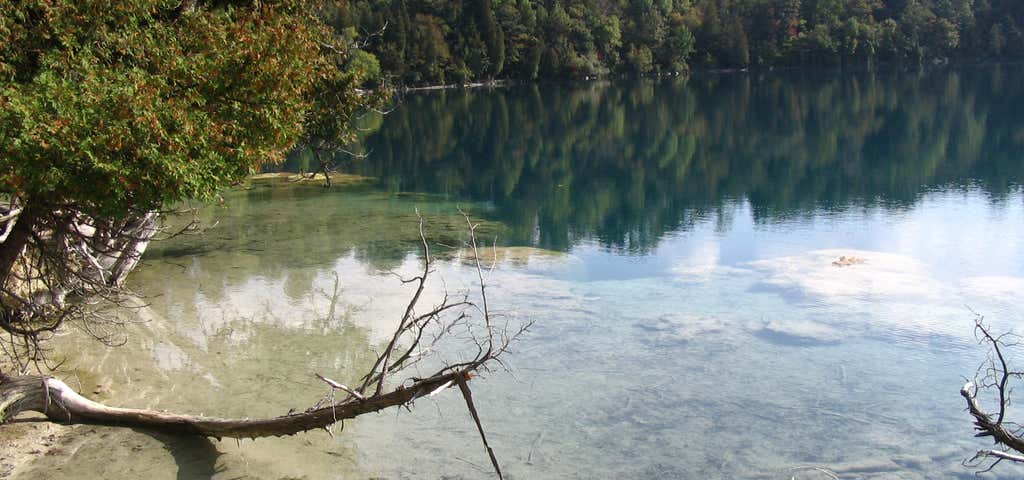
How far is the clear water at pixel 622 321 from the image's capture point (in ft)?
30.2

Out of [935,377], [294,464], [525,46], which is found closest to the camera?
[294,464]

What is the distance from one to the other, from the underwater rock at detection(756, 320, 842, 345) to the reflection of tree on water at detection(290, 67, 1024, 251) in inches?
233

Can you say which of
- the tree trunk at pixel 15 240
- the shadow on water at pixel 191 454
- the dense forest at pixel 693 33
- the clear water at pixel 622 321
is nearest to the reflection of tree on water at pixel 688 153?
the clear water at pixel 622 321

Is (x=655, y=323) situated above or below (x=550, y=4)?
below

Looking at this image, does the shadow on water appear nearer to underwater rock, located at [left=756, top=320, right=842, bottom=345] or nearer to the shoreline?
underwater rock, located at [left=756, top=320, right=842, bottom=345]

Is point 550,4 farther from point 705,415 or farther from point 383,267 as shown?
point 705,415

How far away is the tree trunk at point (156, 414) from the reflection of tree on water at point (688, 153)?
1117cm

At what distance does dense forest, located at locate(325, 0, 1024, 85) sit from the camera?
85.1 meters

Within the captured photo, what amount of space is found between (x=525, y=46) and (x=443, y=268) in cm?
7503

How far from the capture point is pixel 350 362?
39.0 ft

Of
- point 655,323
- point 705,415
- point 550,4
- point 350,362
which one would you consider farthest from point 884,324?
point 550,4

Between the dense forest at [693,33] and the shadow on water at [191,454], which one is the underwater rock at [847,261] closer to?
the shadow on water at [191,454]

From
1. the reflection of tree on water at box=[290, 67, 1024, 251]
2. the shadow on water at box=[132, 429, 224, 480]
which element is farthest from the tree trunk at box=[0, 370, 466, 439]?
the reflection of tree on water at box=[290, 67, 1024, 251]

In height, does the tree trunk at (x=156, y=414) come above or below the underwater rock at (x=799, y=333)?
above
